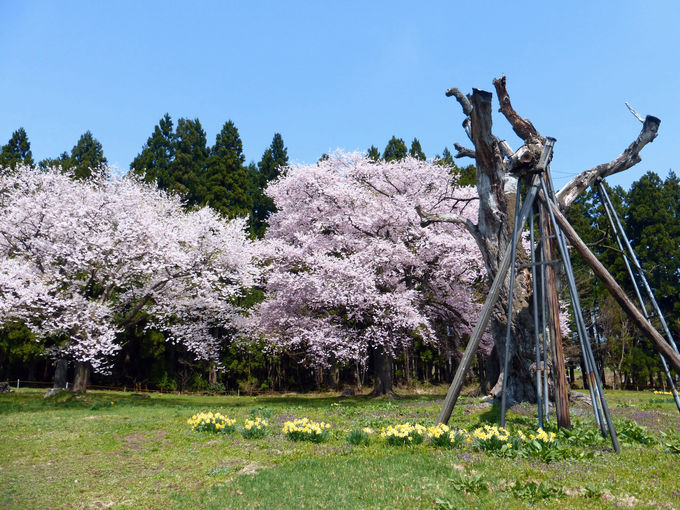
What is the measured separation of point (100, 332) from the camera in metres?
20.5

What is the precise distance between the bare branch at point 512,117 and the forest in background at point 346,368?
1402cm

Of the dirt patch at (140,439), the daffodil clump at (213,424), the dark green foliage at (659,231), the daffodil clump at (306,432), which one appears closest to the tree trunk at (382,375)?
the daffodil clump at (213,424)

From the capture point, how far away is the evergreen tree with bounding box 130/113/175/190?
55.8 m

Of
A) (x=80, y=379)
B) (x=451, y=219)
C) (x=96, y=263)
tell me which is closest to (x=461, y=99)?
(x=451, y=219)

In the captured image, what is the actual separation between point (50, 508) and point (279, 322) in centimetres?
1790

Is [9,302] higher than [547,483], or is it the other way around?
[9,302]

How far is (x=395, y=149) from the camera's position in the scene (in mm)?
56125

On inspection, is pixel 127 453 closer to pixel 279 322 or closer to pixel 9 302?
pixel 9 302

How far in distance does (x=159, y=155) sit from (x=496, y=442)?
64486 millimetres

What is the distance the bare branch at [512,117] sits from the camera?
1143 cm

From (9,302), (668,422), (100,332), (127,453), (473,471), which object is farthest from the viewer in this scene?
(100,332)

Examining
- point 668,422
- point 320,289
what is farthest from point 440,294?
point 668,422

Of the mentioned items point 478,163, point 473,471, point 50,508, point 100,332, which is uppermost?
point 478,163

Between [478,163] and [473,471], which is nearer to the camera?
[473,471]
